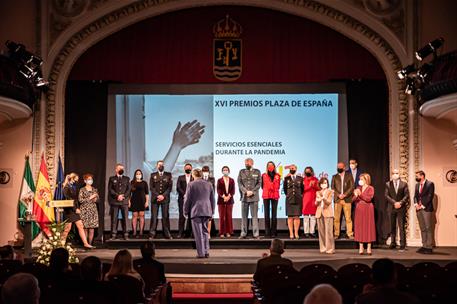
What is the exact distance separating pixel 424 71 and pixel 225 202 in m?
4.05

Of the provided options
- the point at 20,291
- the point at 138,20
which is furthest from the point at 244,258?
the point at 20,291

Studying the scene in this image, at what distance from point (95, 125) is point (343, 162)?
4680 mm

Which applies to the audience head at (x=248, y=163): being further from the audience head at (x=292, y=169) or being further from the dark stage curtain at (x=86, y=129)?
the dark stage curtain at (x=86, y=129)

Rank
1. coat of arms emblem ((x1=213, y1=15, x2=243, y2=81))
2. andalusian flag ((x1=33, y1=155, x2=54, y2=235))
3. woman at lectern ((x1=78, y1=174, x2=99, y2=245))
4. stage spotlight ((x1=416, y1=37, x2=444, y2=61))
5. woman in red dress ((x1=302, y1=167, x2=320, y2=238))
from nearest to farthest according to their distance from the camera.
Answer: andalusian flag ((x1=33, y1=155, x2=54, y2=235)) < stage spotlight ((x1=416, y1=37, x2=444, y2=61)) < woman at lectern ((x1=78, y1=174, x2=99, y2=245)) < woman in red dress ((x1=302, y1=167, x2=320, y2=238)) < coat of arms emblem ((x1=213, y1=15, x2=243, y2=81))

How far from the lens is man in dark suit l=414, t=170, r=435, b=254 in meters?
11.8

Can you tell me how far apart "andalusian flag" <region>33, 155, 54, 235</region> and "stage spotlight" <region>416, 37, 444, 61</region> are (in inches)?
257

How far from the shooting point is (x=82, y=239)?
41.4 feet

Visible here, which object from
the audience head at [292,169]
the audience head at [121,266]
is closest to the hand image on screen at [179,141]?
the audience head at [292,169]

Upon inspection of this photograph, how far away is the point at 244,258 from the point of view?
11.0 metres

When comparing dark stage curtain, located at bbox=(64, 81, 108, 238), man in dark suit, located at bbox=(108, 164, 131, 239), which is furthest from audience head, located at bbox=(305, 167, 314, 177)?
dark stage curtain, located at bbox=(64, 81, 108, 238)

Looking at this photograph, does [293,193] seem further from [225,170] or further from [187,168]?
[187,168]

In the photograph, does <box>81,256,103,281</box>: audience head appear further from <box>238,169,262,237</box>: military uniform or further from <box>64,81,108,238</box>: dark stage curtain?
<box>64,81,108,238</box>: dark stage curtain

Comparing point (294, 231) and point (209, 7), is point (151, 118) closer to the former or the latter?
point (209, 7)

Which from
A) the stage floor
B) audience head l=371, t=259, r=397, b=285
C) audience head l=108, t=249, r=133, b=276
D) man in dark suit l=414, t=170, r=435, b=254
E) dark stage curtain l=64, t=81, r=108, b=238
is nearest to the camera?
audience head l=371, t=259, r=397, b=285
